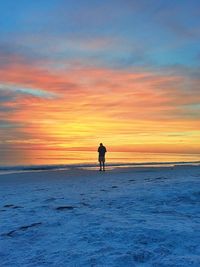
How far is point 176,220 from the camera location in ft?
32.4

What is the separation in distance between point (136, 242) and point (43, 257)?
1.87 m

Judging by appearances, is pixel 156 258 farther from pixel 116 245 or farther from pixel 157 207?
pixel 157 207

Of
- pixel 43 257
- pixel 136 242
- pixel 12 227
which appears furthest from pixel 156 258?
pixel 12 227

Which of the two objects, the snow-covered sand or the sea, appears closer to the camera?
the snow-covered sand

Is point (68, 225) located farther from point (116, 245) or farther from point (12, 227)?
point (116, 245)

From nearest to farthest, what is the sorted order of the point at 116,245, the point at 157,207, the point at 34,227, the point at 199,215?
the point at 116,245 < the point at 34,227 < the point at 199,215 < the point at 157,207

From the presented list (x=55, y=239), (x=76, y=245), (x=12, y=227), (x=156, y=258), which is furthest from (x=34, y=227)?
(x=156, y=258)

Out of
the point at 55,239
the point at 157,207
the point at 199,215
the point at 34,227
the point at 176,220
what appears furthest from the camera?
the point at 157,207

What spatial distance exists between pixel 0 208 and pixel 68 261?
6121 mm

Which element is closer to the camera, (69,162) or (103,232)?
(103,232)

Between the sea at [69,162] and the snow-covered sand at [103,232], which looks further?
the sea at [69,162]

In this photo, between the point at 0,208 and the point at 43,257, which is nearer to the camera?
the point at 43,257

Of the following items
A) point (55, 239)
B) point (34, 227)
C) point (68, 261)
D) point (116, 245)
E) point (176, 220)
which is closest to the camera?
point (68, 261)

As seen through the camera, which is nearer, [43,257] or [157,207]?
[43,257]
